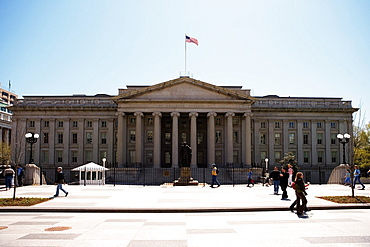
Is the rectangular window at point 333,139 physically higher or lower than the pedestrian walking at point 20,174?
higher

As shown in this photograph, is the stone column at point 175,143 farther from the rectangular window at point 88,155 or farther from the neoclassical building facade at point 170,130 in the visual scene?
the rectangular window at point 88,155

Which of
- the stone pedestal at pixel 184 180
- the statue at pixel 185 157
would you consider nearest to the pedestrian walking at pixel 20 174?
the stone pedestal at pixel 184 180

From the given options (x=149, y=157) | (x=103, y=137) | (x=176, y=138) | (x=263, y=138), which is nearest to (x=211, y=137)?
(x=176, y=138)

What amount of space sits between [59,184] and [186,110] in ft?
129

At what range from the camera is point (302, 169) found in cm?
6725

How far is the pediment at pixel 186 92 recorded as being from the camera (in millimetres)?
60281

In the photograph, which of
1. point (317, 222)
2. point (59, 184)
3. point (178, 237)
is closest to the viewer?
point (178, 237)

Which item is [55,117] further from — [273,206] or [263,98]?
[273,206]

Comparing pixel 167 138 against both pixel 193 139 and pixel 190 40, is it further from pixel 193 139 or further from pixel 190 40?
pixel 190 40

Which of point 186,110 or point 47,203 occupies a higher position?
point 186,110

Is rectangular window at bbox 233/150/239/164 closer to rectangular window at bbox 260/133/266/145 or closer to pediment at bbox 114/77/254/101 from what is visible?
rectangular window at bbox 260/133/266/145

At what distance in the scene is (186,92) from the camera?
61125 mm

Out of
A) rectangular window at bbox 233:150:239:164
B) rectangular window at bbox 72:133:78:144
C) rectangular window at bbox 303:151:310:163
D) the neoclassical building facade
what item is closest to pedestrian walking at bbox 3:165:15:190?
the neoclassical building facade

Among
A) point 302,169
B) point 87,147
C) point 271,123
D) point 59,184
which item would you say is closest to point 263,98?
point 271,123
